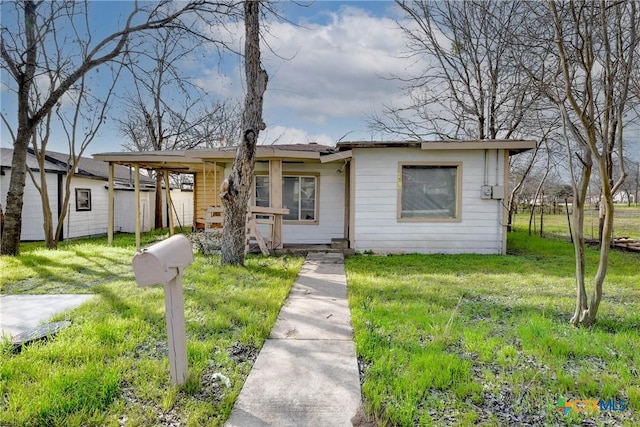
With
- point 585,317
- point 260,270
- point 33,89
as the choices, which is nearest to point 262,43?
A: point 260,270

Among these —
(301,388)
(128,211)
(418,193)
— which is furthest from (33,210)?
(301,388)

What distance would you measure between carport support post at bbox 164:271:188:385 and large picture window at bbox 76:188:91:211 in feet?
44.8

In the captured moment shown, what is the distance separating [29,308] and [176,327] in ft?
9.79

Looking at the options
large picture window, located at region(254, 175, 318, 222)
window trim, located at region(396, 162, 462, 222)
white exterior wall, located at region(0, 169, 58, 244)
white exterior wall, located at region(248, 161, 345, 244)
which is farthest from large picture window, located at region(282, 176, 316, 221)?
white exterior wall, located at region(0, 169, 58, 244)

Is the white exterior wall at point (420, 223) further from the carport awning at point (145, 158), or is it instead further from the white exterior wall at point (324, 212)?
the carport awning at point (145, 158)

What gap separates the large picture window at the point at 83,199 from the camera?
42.9 feet

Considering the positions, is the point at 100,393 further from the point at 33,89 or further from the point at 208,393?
the point at 33,89

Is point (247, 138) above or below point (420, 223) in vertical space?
above

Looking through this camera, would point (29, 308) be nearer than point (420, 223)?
Yes

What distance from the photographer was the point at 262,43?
6637 millimetres

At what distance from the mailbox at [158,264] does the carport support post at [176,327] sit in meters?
0.09

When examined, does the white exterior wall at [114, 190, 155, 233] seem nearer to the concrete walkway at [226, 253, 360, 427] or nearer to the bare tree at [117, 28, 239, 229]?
the bare tree at [117, 28, 239, 229]

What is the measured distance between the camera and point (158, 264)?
6.21 feet

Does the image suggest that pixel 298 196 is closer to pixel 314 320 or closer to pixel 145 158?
pixel 145 158
